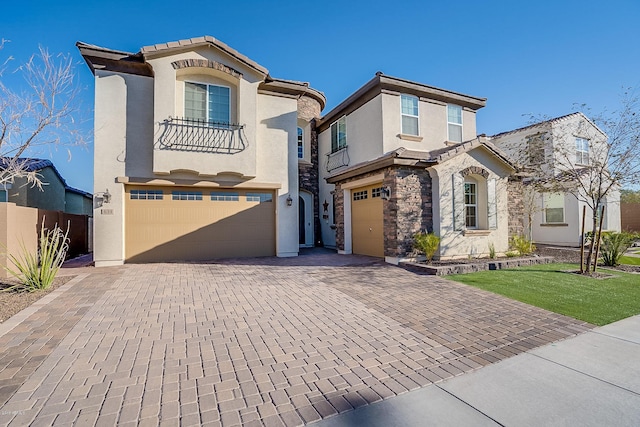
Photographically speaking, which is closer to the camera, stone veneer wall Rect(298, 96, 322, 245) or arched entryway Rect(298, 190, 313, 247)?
stone veneer wall Rect(298, 96, 322, 245)

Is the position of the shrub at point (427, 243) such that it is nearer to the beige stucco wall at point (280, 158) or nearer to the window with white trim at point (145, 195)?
the beige stucco wall at point (280, 158)

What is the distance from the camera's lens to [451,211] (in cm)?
1050

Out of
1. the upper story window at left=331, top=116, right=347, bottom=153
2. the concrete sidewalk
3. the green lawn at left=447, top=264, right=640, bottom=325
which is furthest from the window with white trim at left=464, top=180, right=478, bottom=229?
the concrete sidewalk

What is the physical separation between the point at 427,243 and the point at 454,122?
22.7ft

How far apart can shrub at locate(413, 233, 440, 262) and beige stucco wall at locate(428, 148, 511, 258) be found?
49 centimetres

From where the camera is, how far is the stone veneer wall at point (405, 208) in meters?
10.0

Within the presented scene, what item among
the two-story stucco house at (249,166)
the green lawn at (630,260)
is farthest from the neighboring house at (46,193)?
the green lawn at (630,260)

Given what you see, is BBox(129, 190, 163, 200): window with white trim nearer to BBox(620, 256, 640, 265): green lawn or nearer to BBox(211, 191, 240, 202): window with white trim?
BBox(211, 191, 240, 202): window with white trim

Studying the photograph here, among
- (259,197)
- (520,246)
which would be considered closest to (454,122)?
(520,246)

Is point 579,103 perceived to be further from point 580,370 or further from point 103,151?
point 103,151

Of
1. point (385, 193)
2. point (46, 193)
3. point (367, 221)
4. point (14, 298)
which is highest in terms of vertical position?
point (46, 193)

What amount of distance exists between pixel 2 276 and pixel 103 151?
4.56 metres

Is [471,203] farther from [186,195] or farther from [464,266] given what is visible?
[186,195]

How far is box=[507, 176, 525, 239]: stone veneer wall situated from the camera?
12.0m
